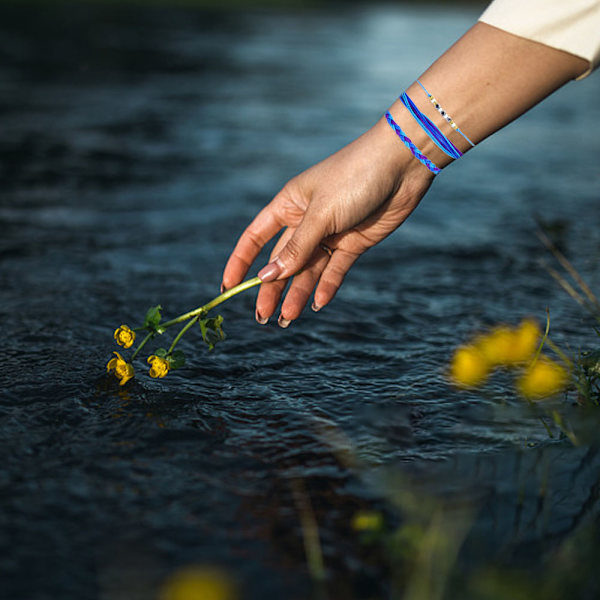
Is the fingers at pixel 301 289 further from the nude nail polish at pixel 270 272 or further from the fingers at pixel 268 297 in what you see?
the nude nail polish at pixel 270 272

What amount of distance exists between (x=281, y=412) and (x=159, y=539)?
67cm

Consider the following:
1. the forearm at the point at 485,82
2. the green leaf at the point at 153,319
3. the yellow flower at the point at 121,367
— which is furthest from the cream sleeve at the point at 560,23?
the yellow flower at the point at 121,367

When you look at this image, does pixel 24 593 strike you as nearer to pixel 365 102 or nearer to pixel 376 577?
pixel 376 577

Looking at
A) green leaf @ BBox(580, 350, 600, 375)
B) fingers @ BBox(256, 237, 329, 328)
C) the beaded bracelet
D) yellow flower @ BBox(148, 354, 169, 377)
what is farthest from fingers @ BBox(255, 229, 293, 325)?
green leaf @ BBox(580, 350, 600, 375)

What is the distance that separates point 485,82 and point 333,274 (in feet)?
2.65

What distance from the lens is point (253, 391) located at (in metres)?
2.28

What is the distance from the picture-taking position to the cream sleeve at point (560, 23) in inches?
70.3

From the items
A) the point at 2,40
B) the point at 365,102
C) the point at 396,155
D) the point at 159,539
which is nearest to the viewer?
the point at 159,539

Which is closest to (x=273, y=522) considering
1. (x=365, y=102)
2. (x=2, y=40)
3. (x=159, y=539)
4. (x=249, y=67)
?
(x=159, y=539)

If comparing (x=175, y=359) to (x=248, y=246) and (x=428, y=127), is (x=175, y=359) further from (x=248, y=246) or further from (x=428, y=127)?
(x=428, y=127)

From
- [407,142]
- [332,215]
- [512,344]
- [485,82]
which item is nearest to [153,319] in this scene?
[332,215]

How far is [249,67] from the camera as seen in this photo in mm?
10977

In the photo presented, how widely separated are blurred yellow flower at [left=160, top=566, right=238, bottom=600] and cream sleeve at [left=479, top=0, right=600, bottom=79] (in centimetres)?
153

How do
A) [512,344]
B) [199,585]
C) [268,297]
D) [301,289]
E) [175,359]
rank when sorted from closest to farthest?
1. [199,585]
2. [512,344]
3. [175,359]
4. [268,297]
5. [301,289]
